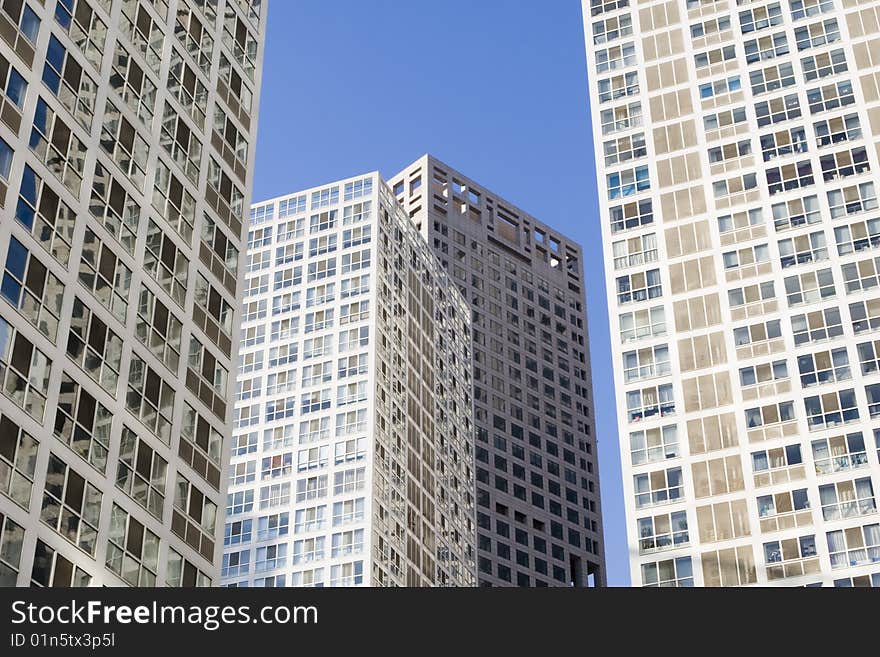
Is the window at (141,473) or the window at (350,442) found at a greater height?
the window at (350,442)

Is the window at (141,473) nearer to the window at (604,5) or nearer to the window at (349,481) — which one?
the window at (349,481)

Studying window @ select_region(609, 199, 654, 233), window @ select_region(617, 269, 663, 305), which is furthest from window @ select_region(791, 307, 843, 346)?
window @ select_region(609, 199, 654, 233)

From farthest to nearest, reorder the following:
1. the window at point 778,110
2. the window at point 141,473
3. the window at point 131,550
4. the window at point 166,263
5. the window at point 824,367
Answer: the window at point 778,110, the window at point 824,367, the window at point 166,263, the window at point 141,473, the window at point 131,550

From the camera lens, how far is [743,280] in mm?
91062

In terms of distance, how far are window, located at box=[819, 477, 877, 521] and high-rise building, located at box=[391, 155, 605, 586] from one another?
78.9 m

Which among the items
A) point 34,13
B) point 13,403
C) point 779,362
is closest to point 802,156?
point 779,362

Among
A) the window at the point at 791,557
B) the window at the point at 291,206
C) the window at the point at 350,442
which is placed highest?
the window at the point at 291,206

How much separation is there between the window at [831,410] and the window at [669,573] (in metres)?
11.5

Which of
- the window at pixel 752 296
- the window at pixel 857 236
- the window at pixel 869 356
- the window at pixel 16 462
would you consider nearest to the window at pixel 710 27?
the window at pixel 857 236

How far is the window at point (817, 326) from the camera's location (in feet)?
283

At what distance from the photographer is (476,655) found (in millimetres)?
24938

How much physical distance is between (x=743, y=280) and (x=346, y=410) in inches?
1692

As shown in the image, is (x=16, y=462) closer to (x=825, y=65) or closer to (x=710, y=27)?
(x=825, y=65)

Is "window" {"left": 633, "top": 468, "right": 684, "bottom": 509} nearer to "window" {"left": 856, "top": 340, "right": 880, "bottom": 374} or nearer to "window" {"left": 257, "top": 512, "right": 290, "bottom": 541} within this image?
"window" {"left": 856, "top": 340, "right": 880, "bottom": 374}
